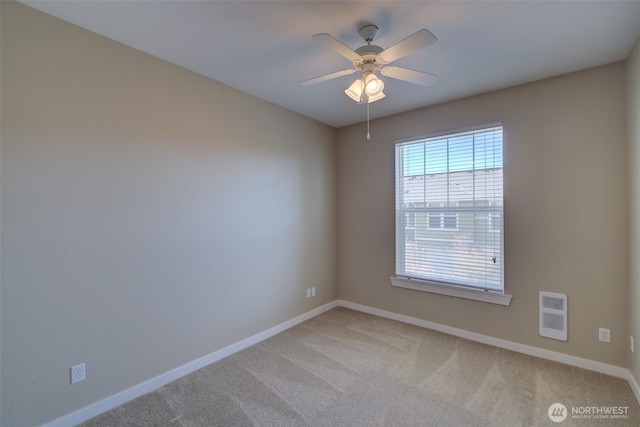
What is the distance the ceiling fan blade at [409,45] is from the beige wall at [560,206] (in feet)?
5.47

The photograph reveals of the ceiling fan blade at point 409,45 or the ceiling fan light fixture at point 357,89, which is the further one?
the ceiling fan light fixture at point 357,89

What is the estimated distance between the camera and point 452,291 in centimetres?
308

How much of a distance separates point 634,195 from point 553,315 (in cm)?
116

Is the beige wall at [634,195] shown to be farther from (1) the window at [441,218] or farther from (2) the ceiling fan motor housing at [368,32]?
(2) the ceiling fan motor housing at [368,32]

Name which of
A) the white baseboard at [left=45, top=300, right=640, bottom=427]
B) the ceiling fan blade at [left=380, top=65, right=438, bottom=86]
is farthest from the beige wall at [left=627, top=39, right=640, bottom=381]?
the ceiling fan blade at [left=380, top=65, right=438, bottom=86]

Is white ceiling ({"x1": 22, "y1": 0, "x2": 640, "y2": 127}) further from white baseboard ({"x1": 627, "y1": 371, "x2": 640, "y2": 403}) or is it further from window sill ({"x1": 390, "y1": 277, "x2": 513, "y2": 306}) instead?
white baseboard ({"x1": 627, "y1": 371, "x2": 640, "y2": 403})

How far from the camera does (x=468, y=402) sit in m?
2.00

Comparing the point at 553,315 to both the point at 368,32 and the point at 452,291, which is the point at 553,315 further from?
the point at 368,32

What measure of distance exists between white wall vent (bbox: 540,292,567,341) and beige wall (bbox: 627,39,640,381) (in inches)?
15.8

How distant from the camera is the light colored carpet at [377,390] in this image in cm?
186

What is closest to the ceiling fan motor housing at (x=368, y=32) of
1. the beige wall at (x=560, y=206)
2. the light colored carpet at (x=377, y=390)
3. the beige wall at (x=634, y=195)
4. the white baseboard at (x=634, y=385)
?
the beige wall at (x=560, y=206)

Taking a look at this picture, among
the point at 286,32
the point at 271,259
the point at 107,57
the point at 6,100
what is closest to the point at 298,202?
the point at 271,259

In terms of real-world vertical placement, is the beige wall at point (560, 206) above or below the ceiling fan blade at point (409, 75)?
below

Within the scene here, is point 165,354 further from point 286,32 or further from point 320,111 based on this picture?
point 320,111
